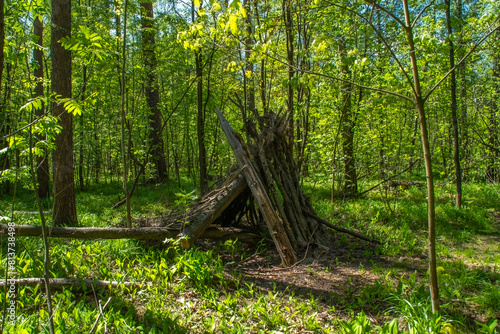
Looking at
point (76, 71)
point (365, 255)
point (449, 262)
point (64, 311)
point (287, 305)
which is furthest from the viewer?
point (76, 71)

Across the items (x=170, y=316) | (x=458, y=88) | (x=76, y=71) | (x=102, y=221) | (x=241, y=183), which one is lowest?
(x=170, y=316)

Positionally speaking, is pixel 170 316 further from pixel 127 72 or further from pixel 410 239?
pixel 127 72

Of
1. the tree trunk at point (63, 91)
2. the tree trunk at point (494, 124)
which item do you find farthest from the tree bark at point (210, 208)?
the tree trunk at point (494, 124)

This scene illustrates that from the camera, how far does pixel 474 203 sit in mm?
7570

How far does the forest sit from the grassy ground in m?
0.02

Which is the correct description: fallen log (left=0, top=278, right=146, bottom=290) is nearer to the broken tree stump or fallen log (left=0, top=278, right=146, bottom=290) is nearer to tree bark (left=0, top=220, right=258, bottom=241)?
tree bark (left=0, top=220, right=258, bottom=241)

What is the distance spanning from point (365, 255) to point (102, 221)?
5.27 metres

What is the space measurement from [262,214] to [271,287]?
1163mm

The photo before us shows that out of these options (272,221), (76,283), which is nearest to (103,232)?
(76,283)

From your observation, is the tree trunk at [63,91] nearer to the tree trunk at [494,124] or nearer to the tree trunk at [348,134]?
the tree trunk at [348,134]

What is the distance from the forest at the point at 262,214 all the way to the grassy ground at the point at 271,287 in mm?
25

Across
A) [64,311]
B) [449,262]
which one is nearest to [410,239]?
[449,262]

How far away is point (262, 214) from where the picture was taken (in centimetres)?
494

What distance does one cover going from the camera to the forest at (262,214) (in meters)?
3.00
